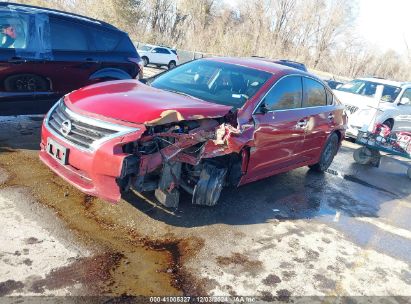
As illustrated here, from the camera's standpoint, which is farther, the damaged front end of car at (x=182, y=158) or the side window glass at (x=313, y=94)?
the side window glass at (x=313, y=94)

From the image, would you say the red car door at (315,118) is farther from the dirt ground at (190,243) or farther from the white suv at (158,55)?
the white suv at (158,55)

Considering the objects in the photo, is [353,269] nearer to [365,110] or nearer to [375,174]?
[375,174]

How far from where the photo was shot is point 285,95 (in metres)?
5.43

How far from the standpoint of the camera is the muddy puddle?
3.17m

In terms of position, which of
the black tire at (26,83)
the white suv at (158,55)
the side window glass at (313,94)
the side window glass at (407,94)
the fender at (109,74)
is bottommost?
the white suv at (158,55)

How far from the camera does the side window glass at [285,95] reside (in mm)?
5121

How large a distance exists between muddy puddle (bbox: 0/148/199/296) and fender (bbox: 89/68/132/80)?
7.81ft

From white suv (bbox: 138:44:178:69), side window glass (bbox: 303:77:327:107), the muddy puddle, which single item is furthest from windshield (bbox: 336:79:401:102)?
white suv (bbox: 138:44:178:69)

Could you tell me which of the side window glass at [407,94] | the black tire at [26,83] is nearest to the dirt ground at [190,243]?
the black tire at [26,83]

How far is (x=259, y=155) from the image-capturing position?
16.4 feet

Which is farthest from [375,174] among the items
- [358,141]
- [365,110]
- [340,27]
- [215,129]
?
[340,27]

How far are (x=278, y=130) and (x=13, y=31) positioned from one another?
161 inches

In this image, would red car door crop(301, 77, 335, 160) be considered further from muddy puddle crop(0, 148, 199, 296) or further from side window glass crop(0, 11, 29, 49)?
side window glass crop(0, 11, 29, 49)

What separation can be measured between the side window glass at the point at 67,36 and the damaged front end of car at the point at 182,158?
3393 mm
